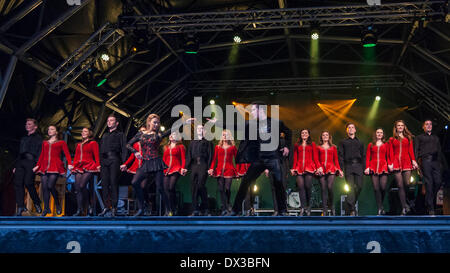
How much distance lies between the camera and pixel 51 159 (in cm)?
809

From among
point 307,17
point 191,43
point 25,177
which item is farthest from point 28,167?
point 307,17

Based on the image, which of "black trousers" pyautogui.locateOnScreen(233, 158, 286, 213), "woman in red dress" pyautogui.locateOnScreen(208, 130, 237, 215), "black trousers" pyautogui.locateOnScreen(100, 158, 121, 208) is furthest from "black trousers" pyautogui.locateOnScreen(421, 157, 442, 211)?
"black trousers" pyautogui.locateOnScreen(100, 158, 121, 208)

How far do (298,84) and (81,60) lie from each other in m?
8.97

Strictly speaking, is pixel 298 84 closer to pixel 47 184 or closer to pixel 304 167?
pixel 304 167

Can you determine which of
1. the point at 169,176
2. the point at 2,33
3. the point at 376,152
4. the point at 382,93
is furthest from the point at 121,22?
the point at 382,93

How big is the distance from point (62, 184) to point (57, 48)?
436 cm

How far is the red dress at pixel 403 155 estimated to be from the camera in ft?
27.6

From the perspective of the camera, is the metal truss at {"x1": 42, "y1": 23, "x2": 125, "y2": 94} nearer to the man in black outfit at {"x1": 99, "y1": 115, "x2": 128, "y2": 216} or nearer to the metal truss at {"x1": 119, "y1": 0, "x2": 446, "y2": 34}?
the metal truss at {"x1": 119, "y1": 0, "x2": 446, "y2": 34}

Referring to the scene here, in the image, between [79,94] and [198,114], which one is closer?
[79,94]

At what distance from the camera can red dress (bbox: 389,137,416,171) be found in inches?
331

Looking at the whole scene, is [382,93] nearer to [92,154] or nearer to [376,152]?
[376,152]

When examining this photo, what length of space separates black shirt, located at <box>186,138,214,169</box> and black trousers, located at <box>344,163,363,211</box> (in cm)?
271

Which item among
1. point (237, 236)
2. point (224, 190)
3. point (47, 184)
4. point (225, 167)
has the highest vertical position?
point (225, 167)
